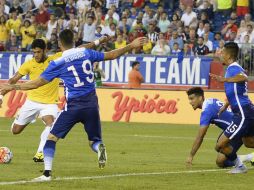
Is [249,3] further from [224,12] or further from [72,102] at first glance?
[72,102]

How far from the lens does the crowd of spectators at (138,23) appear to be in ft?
111

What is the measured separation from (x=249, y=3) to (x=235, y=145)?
20291 mm

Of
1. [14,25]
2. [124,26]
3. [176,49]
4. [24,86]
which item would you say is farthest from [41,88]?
[14,25]

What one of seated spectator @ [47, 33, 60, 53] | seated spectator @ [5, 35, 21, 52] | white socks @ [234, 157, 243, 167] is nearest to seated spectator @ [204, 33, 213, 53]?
seated spectator @ [47, 33, 60, 53]

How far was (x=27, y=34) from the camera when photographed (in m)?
36.8

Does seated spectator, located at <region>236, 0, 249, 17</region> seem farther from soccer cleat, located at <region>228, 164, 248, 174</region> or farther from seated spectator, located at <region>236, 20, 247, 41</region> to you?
soccer cleat, located at <region>228, 164, 248, 174</region>

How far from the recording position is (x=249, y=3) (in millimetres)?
35469

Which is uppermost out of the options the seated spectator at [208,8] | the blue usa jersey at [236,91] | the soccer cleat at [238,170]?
the blue usa jersey at [236,91]

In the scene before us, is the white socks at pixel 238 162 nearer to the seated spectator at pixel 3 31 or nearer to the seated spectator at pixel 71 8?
the seated spectator at pixel 3 31

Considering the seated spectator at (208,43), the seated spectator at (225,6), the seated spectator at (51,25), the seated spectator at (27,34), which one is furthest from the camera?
the seated spectator at (51,25)

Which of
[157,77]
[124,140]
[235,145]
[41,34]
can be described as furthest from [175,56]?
[235,145]

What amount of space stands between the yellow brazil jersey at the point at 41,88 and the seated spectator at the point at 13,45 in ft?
60.1

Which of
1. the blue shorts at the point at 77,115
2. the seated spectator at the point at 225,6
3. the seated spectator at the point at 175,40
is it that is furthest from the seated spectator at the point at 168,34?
the blue shorts at the point at 77,115

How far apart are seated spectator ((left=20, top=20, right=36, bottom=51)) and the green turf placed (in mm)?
8710
